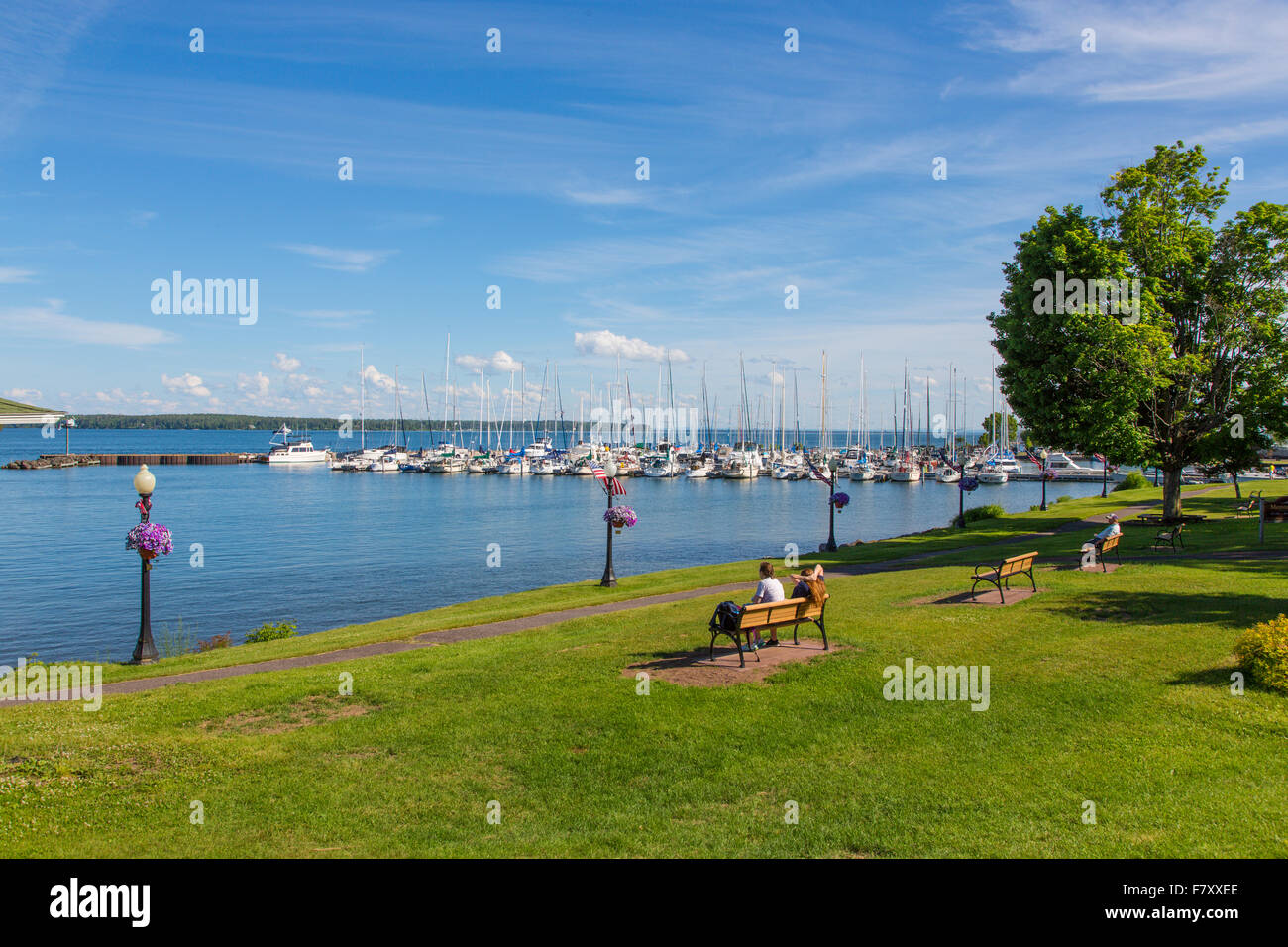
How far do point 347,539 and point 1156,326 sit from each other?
48745 millimetres

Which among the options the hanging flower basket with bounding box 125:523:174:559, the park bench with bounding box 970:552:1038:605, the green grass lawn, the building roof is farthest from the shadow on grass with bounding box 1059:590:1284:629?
the hanging flower basket with bounding box 125:523:174:559

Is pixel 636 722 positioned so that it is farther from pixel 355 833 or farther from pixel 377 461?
pixel 377 461

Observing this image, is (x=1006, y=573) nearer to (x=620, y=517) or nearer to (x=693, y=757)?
(x=693, y=757)

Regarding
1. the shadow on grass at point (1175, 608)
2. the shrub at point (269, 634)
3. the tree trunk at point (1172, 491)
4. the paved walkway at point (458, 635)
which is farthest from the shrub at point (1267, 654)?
the shrub at point (269, 634)

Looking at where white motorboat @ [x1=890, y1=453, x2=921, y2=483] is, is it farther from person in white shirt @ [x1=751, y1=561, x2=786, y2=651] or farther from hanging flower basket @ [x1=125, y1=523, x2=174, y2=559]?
hanging flower basket @ [x1=125, y1=523, x2=174, y2=559]

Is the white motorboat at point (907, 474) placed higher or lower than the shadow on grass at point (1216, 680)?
higher

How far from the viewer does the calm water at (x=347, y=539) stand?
1332 inches

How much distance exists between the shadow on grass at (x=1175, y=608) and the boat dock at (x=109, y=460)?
153 metres

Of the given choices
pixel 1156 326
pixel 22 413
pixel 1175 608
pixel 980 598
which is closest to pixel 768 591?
pixel 980 598

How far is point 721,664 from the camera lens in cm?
1328

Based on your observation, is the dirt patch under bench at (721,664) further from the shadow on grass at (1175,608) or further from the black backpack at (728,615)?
the shadow on grass at (1175,608)

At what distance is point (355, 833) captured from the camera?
312 inches

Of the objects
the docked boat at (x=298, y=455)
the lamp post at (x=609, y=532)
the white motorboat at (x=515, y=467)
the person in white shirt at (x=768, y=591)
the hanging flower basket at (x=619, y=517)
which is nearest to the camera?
the person in white shirt at (x=768, y=591)
